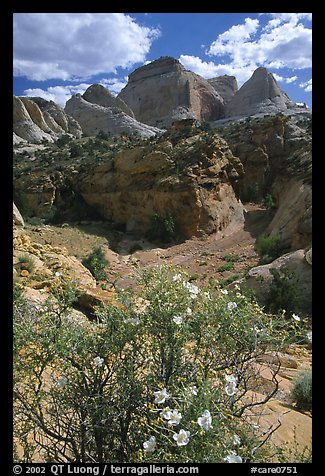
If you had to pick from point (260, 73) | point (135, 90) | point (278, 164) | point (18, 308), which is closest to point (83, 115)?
point (135, 90)

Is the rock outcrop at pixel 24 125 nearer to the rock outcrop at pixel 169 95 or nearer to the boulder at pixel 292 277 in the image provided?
the rock outcrop at pixel 169 95

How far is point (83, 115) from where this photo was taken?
41562 millimetres

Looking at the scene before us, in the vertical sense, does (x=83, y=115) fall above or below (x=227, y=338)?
above

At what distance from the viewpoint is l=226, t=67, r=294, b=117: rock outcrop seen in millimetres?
43438

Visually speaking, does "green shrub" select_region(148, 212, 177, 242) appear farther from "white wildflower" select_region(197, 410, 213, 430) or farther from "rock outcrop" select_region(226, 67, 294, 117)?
"rock outcrop" select_region(226, 67, 294, 117)

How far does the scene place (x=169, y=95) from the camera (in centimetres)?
4712

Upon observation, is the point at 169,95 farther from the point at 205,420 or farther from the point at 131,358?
the point at 205,420

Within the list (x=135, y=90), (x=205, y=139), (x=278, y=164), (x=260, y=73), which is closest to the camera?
(x=205, y=139)

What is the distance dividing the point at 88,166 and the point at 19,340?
18.7 metres

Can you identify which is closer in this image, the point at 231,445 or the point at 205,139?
the point at 231,445

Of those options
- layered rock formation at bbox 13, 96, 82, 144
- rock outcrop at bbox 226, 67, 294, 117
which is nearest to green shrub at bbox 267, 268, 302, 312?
layered rock formation at bbox 13, 96, 82, 144

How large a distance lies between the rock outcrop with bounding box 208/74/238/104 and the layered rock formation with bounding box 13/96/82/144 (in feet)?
85.7

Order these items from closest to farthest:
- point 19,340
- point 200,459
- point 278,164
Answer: point 200,459 < point 19,340 < point 278,164
